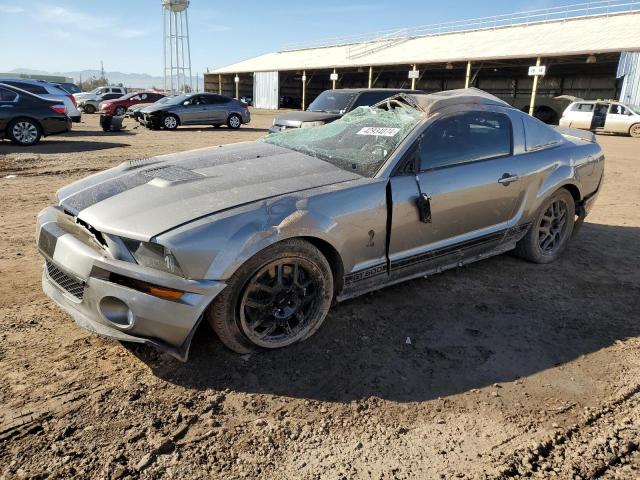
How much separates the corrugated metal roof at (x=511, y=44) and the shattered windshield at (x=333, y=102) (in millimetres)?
17395

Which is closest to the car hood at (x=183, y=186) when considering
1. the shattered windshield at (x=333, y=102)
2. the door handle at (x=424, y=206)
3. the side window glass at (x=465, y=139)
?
the door handle at (x=424, y=206)

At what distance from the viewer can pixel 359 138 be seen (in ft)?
12.1

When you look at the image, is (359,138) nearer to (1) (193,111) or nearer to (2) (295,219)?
(2) (295,219)

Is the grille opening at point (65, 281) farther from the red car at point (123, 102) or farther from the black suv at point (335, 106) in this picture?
the red car at point (123, 102)

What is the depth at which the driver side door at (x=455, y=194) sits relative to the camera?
330cm

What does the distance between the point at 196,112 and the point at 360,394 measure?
1749cm

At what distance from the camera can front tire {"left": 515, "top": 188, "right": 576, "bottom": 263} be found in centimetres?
439

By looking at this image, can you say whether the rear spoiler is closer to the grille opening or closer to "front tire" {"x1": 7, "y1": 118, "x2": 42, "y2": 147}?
the grille opening

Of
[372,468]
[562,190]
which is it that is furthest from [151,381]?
[562,190]

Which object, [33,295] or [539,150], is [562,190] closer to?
[539,150]

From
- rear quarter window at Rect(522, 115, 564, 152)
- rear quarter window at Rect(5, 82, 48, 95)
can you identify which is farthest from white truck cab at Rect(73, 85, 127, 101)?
rear quarter window at Rect(522, 115, 564, 152)

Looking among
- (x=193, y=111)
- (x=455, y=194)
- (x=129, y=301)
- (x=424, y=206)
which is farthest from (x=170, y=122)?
(x=129, y=301)

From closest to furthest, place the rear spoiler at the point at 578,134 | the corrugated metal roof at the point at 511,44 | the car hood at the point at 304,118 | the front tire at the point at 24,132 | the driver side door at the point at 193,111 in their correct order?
the rear spoiler at the point at 578,134
the car hood at the point at 304,118
the front tire at the point at 24,132
the driver side door at the point at 193,111
the corrugated metal roof at the point at 511,44

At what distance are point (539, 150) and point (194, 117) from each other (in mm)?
16119
